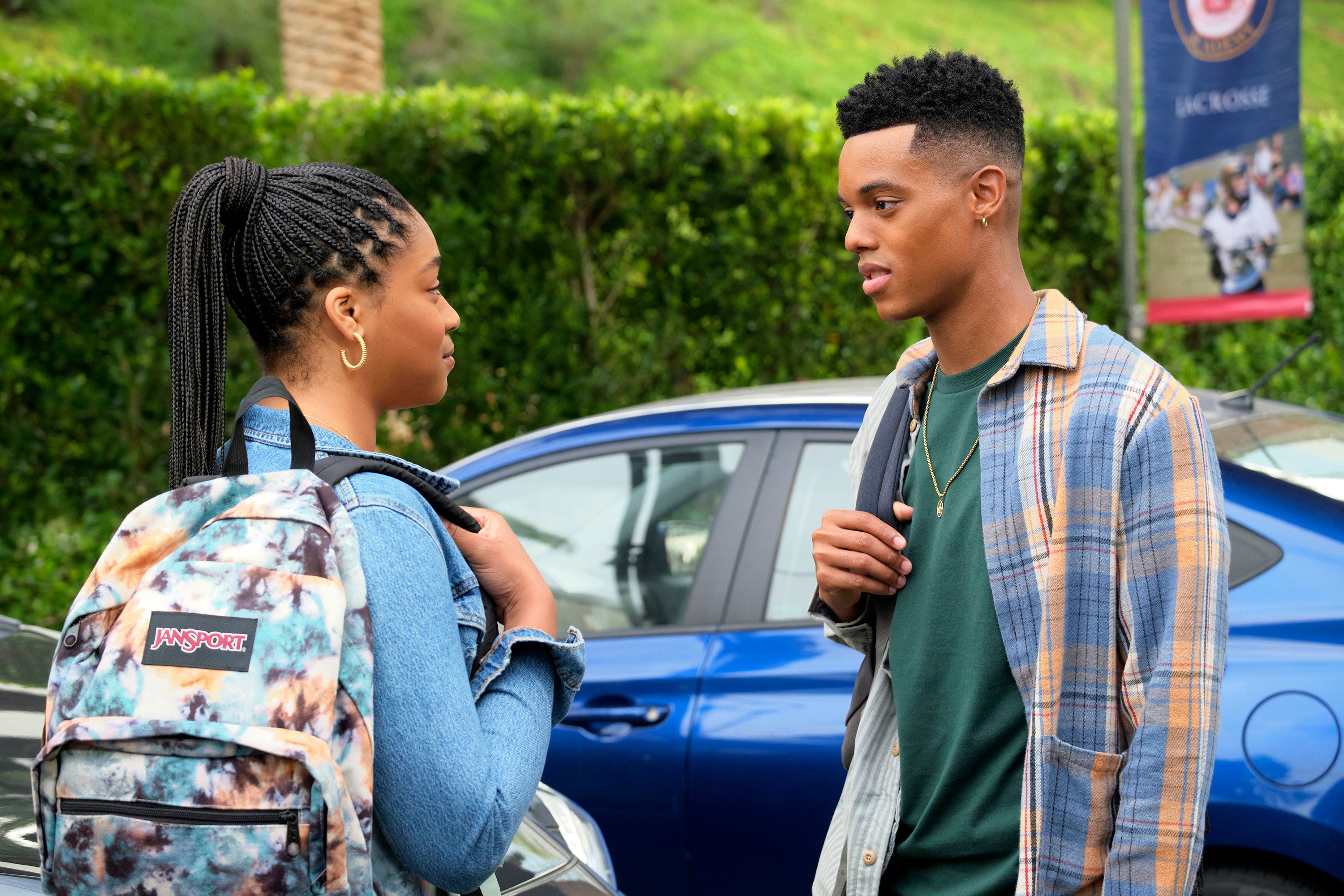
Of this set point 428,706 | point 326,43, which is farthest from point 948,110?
point 326,43

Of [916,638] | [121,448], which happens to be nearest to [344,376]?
[916,638]

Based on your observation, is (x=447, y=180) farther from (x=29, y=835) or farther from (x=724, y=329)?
(x=29, y=835)

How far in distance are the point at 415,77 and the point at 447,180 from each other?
16888mm

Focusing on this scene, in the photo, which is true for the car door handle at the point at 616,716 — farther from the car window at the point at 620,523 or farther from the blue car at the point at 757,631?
the car window at the point at 620,523

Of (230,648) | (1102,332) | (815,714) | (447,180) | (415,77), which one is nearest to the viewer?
(230,648)

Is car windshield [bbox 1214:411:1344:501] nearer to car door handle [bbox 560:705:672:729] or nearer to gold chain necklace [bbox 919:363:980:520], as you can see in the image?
gold chain necklace [bbox 919:363:980:520]

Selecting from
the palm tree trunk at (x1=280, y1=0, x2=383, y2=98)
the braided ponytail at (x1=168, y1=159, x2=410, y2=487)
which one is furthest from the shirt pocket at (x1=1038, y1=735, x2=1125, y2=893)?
the palm tree trunk at (x1=280, y1=0, x2=383, y2=98)

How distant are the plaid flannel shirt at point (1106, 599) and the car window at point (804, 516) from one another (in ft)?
4.47

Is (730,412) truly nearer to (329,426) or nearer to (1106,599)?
(1106,599)

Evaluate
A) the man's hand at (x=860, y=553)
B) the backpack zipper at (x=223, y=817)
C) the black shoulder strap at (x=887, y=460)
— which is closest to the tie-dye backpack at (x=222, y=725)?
the backpack zipper at (x=223, y=817)

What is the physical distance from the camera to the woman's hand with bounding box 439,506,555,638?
1432 mm

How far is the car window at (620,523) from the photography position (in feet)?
10.4

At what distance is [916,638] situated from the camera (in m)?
1.72

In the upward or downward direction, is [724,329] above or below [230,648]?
above
